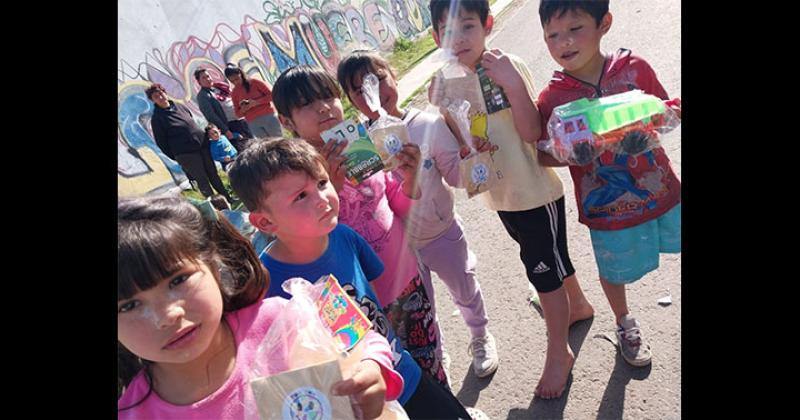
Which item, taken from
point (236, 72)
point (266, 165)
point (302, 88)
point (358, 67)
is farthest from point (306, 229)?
point (236, 72)

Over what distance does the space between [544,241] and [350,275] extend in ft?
3.23

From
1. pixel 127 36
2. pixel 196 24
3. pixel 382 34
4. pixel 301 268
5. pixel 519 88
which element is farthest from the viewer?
pixel 382 34

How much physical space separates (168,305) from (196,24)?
368 inches

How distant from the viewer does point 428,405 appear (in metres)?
1.77

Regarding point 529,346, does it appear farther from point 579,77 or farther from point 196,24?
point 196,24

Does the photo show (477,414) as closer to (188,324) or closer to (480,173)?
(480,173)

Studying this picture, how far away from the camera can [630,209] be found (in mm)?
2137

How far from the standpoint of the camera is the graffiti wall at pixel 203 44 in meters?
8.11

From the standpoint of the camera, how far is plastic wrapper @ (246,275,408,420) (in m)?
1.18

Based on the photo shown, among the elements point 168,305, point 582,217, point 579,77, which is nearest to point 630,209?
point 582,217

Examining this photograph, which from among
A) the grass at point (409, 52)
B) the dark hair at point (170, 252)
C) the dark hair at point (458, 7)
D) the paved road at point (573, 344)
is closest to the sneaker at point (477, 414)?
the paved road at point (573, 344)

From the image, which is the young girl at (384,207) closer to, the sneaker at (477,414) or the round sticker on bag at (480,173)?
the round sticker on bag at (480,173)

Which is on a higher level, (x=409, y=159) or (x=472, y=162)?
(x=409, y=159)

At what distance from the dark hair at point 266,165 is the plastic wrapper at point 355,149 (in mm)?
175
